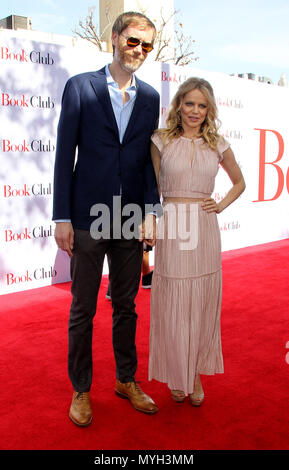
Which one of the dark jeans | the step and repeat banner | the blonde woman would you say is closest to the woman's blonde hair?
the blonde woman

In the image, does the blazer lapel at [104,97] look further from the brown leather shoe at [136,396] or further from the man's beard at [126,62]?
the brown leather shoe at [136,396]

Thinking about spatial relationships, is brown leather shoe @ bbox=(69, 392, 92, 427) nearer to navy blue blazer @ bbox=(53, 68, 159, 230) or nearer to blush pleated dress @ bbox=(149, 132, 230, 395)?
blush pleated dress @ bbox=(149, 132, 230, 395)

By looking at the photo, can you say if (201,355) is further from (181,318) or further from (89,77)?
(89,77)

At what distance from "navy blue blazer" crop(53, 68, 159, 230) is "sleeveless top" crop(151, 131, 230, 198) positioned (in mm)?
112

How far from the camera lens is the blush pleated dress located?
223 centimetres

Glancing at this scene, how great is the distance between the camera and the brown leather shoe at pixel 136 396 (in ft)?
7.61

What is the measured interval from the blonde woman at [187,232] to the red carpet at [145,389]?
0.23 meters

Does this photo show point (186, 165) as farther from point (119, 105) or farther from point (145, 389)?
point (145, 389)

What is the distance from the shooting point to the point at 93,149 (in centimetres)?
207

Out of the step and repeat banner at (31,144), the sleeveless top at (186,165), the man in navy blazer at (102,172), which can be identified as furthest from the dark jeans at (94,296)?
the step and repeat banner at (31,144)

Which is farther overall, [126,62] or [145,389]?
[145,389]

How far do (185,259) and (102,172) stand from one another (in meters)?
0.56

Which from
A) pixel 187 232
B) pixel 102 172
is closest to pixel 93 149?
pixel 102 172
